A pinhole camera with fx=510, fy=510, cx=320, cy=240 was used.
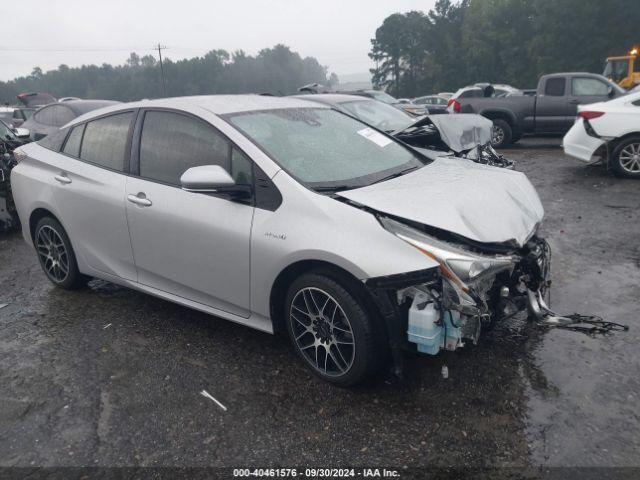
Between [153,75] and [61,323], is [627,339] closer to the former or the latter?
[61,323]

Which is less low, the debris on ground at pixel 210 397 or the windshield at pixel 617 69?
the windshield at pixel 617 69

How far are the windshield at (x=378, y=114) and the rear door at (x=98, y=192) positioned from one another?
4.44 m

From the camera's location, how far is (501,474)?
7.78ft

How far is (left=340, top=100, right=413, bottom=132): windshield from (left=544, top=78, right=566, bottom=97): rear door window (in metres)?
5.68

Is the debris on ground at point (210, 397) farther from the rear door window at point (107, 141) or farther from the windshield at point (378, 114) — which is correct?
the windshield at point (378, 114)

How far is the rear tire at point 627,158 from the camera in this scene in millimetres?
8203

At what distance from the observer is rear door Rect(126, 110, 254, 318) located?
10.7ft

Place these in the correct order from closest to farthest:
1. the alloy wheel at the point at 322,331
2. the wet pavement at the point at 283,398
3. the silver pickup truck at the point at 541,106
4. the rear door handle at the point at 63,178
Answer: the wet pavement at the point at 283,398 → the alloy wheel at the point at 322,331 → the rear door handle at the point at 63,178 → the silver pickup truck at the point at 541,106

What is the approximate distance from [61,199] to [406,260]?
312 centimetres

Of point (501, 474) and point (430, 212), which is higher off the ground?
point (430, 212)

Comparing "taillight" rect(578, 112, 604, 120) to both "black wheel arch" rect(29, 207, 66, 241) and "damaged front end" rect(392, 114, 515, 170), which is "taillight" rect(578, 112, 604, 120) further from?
"black wheel arch" rect(29, 207, 66, 241)

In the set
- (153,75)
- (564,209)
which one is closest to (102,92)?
(153,75)

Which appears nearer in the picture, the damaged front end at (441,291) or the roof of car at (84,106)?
the damaged front end at (441,291)

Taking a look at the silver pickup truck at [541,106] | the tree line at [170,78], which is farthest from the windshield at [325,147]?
the tree line at [170,78]
